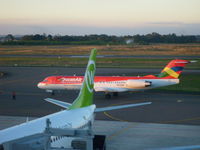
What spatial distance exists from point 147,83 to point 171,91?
257 inches

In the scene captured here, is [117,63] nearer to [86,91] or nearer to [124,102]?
[124,102]

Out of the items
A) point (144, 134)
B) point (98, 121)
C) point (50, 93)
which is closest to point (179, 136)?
point (144, 134)

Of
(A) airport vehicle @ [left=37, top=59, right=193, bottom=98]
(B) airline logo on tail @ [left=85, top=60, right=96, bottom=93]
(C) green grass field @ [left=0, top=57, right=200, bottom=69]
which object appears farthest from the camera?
(C) green grass field @ [left=0, top=57, right=200, bottom=69]

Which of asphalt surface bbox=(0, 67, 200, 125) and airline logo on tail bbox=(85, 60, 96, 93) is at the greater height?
airline logo on tail bbox=(85, 60, 96, 93)

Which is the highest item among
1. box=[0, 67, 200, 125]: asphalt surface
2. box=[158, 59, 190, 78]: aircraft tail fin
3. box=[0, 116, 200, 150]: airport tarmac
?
box=[158, 59, 190, 78]: aircraft tail fin

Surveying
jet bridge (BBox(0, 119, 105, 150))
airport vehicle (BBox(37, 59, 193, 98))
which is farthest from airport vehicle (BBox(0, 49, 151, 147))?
airport vehicle (BBox(37, 59, 193, 98))

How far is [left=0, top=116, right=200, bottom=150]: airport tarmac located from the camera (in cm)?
2150

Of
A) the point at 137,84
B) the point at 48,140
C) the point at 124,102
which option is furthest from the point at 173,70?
the point at 48,140

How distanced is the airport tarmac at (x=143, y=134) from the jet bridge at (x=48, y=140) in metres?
11.9

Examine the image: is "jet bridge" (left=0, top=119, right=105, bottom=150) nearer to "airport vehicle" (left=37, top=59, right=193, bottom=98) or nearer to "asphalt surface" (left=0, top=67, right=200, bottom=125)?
"asphalt surface" (left=0, top=67, right=200, bottom=125)

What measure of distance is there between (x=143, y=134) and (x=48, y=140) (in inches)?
648

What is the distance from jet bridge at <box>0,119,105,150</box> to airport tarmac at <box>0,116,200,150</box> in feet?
38.9

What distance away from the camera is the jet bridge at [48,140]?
8430 mm

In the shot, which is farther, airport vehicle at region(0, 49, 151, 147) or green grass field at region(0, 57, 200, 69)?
green grass field at region(0, 57, 200, 69)
